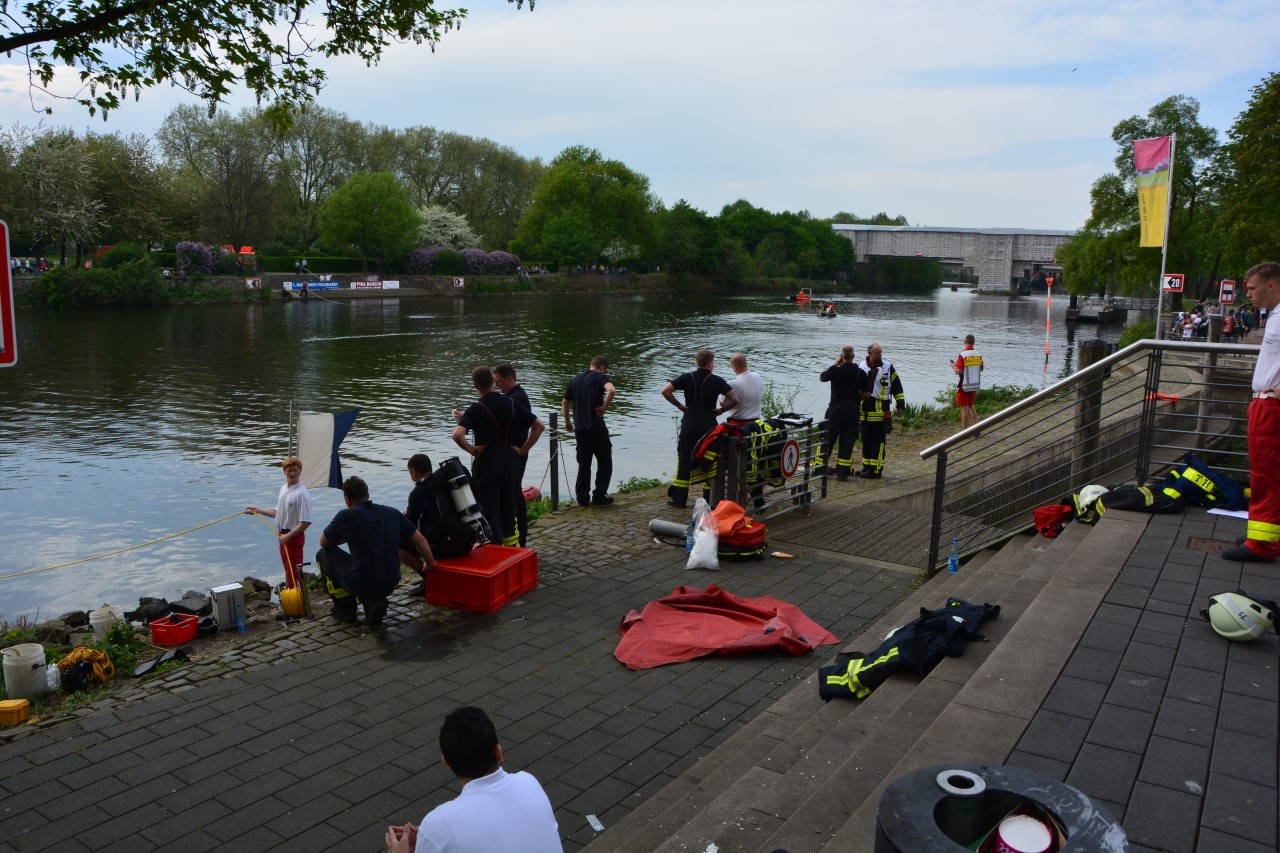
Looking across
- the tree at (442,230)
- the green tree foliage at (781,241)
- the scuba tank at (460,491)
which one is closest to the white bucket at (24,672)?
the scuba tank at (460,491)

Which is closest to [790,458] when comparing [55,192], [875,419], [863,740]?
[875,419]

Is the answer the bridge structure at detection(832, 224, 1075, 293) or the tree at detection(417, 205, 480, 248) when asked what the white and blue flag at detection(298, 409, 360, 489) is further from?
the bridge structure at detection(832, 224, 1075, 293)

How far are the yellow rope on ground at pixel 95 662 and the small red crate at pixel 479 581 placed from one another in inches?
90.9

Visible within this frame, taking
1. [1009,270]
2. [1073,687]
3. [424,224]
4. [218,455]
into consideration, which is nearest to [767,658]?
[1073,687]

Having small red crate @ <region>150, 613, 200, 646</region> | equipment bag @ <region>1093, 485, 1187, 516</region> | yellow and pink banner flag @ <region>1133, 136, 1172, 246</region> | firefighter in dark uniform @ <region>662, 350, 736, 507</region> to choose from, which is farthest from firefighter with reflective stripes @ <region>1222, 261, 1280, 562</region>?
yellow and pink banner flag @ <region>1133, 136, 1172, 246</region>

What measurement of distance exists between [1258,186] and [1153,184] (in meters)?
14.0

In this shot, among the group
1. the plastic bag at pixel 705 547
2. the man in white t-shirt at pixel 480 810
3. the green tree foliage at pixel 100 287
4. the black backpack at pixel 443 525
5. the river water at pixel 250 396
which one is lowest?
the river water at pixel 250 396

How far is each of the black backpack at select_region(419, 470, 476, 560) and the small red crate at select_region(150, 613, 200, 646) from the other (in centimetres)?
206

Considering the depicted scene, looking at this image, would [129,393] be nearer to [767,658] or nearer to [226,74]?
[226,74]

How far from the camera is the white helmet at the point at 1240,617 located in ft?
15.2

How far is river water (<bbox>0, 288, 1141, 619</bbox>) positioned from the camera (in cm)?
1246

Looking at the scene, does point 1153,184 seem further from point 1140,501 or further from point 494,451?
point 494,451

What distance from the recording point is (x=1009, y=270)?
141 m

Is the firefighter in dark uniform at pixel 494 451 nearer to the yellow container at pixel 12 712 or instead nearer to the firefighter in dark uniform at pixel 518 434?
the firefighter in dark uniform at pixel 518 434
